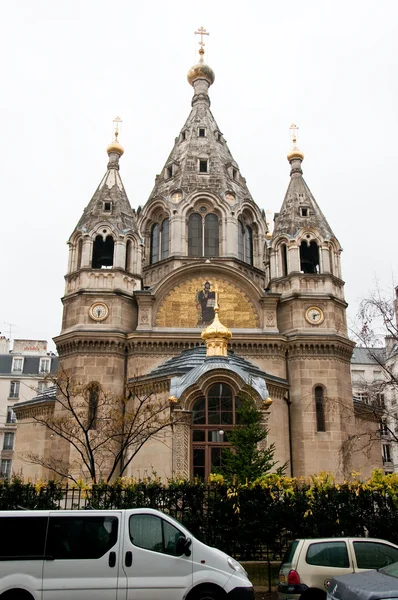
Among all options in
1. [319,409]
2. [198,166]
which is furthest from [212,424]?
[198,166]

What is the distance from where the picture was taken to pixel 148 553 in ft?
31.6

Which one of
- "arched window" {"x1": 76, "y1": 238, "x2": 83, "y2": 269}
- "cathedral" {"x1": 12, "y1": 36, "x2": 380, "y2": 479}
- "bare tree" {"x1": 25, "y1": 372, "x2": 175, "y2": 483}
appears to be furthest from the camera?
"arched window" {"x1": 76, "y1": 238, "x2": 83, "y2": 269}

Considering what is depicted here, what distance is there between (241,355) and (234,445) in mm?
9598

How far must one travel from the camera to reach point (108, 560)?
9.59m

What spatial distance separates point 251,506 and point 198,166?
25207 mm

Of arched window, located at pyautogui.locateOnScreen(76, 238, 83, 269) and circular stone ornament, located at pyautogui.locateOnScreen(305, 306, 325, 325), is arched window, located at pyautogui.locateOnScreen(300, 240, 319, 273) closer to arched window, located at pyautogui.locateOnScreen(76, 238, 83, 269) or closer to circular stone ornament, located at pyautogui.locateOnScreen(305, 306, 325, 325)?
circular stone ornament, located at pyautogui.locateOnScreen(305, 306, 325, 325)

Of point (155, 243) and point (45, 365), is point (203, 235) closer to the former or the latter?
point (155, 243)

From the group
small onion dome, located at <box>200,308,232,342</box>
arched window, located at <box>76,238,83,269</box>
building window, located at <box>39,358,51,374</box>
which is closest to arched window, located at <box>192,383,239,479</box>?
small onion dome, located at <box>200,308,232,342</box>

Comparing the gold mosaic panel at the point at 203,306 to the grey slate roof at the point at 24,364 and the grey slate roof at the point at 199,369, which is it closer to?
the grey slate roof at the point at 199,369

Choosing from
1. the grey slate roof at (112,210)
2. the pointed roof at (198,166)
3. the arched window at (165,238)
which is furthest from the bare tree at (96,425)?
the pointed roof at (198,166)

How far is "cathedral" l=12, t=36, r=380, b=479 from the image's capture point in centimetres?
2431

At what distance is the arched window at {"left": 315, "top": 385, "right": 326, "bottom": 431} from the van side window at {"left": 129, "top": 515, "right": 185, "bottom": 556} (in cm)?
1883

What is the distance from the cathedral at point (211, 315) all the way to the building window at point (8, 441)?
16618 millimetres

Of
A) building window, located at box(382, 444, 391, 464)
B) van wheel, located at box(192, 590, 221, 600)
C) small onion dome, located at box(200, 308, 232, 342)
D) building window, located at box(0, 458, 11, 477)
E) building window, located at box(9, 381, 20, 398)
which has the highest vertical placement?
building window, located at box(9, 381, 20, 398)
